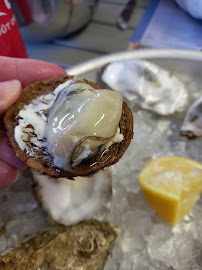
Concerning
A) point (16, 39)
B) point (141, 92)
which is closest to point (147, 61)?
point (141, 92)

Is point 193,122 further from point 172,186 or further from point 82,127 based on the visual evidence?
point 82,127

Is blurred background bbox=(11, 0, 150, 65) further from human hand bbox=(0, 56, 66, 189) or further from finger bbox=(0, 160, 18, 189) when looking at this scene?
finger bbox=(0, 160, 18, 189)

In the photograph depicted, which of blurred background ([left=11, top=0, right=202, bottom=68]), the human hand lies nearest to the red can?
the human hand

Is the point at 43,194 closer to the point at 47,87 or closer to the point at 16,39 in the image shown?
the point at 47,87

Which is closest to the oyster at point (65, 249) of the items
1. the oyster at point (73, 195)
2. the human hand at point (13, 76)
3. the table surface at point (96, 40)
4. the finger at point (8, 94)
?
the oyster at point (73, 195)

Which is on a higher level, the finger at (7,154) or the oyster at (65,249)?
the finger at (7,154)

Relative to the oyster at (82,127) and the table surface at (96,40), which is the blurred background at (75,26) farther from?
the oyster at (82,127)
